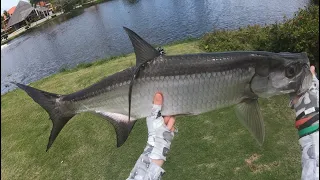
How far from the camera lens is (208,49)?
41.2 ft

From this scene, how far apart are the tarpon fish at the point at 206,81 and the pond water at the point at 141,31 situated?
1749 cm

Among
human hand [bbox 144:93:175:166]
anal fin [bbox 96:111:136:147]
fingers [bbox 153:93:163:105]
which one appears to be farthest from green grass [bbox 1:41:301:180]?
fingers [bbox 153:93:163:105]

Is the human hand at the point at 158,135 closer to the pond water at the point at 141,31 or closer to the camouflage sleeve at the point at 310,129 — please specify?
the camouflage sleeve at the point at 310,129

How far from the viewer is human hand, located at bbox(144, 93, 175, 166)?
9.51 ft

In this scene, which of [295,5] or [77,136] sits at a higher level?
[77,136]

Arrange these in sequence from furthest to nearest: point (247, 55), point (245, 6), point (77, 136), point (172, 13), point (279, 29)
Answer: point (172, 13) → point (245, 6) → point (279, 29) → point (77, 136) → point (247, 55)

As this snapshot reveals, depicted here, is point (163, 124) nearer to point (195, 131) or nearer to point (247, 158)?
point (247, 158)

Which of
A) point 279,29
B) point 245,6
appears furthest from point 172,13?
point 279,29

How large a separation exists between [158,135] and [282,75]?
1.12m

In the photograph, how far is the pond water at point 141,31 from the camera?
23.2 meters

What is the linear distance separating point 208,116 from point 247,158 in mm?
1820

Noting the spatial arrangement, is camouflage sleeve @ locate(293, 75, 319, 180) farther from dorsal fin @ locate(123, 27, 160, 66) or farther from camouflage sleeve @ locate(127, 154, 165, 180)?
dorsal fin @ locate(123, 27, 160, 66)

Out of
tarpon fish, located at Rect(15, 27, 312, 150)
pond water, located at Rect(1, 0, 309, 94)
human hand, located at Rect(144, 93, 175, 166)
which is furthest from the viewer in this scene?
pond water, located at Rect(1, 0, 309, 94)

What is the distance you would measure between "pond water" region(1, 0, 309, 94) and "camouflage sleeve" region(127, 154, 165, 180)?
17629 mm
